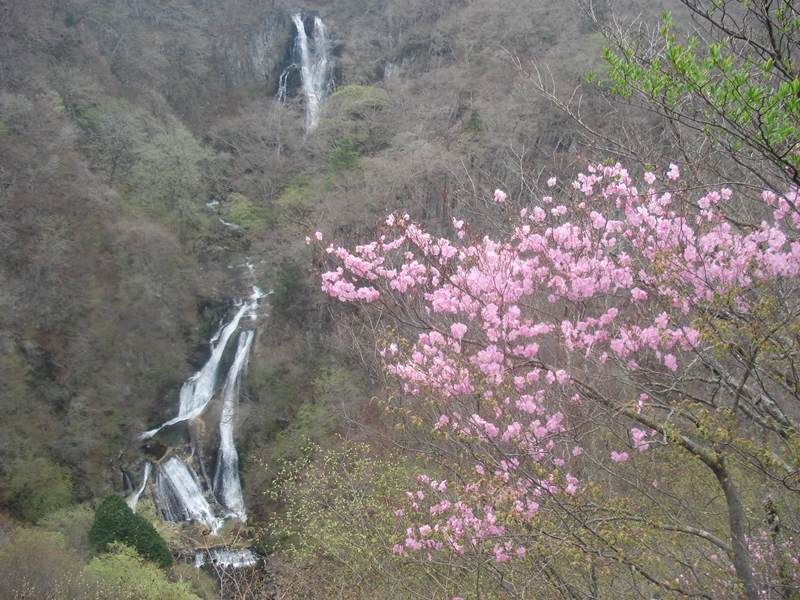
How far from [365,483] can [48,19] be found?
26.7 m

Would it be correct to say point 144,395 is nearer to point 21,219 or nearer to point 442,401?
point 21,219

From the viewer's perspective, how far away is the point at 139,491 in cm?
1450

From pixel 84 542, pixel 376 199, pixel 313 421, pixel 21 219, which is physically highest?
pixel 376 199

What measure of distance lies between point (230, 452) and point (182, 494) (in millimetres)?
1624

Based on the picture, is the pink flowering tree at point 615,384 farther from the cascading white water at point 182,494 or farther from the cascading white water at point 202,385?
the cascading white water at point 202,385

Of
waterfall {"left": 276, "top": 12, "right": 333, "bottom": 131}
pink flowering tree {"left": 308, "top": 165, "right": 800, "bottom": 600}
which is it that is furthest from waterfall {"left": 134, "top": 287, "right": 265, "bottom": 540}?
waterfall {"left": 276, "top": 12, "right": 333, "bottom": 131}

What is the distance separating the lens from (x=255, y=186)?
23.7 meters

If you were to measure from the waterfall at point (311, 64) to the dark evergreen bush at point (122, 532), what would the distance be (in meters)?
23.5

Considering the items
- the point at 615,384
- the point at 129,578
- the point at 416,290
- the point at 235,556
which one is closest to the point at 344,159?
the point at 235,556

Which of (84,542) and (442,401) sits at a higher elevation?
(442,401)

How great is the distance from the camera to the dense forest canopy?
337 centimetres

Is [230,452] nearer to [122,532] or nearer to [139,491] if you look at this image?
[139,491]

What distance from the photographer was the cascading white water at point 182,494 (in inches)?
560

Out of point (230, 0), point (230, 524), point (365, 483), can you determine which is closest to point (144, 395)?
point (230, 524)
